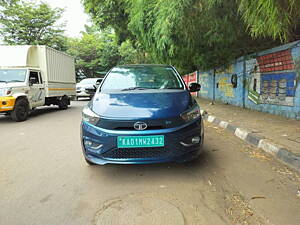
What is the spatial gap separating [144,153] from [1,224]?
1497 millimetres

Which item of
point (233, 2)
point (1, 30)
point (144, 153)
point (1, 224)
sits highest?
point (1, 30)

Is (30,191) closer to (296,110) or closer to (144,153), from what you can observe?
(144,153)

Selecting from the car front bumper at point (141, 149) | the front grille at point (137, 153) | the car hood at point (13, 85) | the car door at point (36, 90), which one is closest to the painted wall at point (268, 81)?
the car front bumper at point (141, 149)

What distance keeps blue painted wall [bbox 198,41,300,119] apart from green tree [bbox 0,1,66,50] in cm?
1912

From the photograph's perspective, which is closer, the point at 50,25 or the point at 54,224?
the point at 54,224

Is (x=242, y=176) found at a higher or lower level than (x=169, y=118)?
lower

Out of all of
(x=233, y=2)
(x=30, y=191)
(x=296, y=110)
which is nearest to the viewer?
(x=30, y=191)

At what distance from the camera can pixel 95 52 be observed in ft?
97.6

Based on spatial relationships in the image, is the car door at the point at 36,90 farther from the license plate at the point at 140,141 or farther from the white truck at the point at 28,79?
the license plate at the point at 140,141

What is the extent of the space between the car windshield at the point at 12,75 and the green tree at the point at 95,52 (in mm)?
21807

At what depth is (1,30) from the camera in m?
19.4

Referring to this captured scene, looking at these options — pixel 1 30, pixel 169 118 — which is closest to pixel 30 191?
pixel 169 118

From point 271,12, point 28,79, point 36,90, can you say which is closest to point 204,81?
point 36,90

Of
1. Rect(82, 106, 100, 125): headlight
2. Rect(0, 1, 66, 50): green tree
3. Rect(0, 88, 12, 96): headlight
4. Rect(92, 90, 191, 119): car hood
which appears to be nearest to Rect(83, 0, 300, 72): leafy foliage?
Rect(92, 90, 191, 119): car hood
